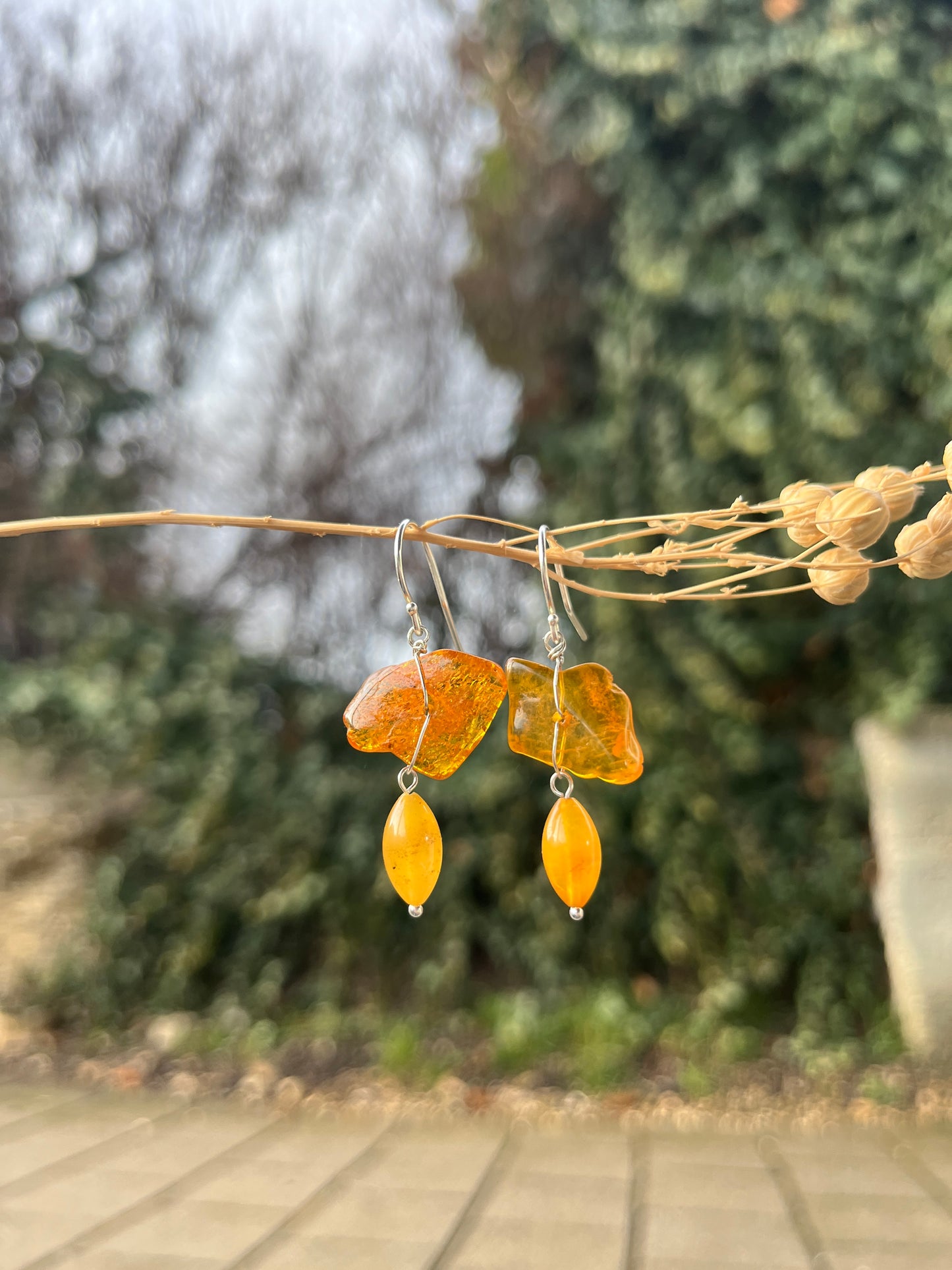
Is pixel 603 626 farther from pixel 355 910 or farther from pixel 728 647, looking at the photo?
pixel 355 910

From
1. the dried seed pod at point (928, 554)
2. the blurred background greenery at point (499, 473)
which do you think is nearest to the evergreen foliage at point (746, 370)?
the blurred background greenery at point (499, 473)

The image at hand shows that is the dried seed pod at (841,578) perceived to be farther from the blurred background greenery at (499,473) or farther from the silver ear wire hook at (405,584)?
the blurred background greenery at (499,473)

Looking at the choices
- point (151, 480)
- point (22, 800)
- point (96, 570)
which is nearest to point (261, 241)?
point (151, 480)

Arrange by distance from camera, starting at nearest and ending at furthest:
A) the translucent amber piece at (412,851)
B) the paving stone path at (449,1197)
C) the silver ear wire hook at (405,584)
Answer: the silver ear wire hook at (405,584)
the translucent amber piece at (412,851)
the paving stone path at (449,1197)

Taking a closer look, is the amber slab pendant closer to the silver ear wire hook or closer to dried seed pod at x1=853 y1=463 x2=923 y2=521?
the silver ear wire hook

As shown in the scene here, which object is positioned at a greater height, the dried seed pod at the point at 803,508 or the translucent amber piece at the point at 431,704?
the dried seed pod at the point at 803,508

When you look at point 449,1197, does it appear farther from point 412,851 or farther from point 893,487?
point 893,487

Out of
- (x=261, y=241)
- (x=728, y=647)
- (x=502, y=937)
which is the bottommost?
(x=502, y=937)
